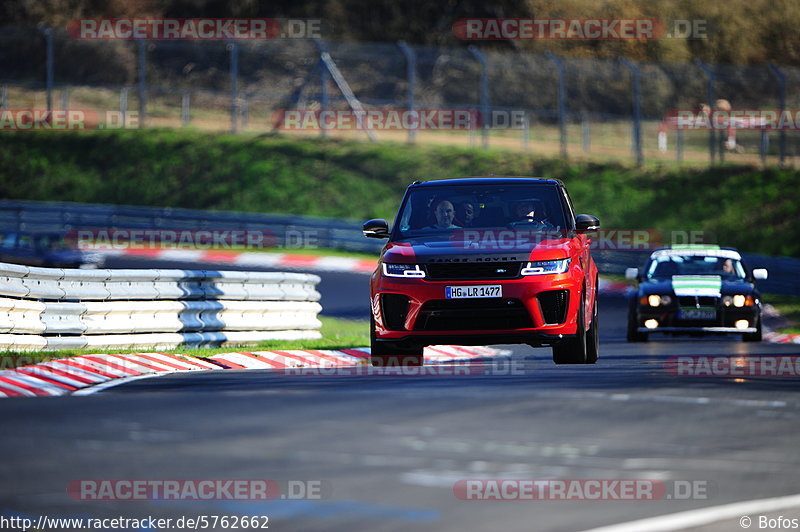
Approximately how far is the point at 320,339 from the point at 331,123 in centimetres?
2812

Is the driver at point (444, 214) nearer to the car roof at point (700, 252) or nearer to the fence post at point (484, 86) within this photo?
the car roof at point (700, 252)

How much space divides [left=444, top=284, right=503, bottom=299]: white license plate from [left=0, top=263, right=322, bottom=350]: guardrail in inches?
163

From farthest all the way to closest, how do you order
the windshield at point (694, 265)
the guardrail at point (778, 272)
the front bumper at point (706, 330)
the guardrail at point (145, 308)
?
the guardrail at point (778, 272), the windshield at point (694, 265), the front bumper at point (706, 330), the guardrail at point (145, 308)

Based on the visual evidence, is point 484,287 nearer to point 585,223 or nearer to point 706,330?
point 585,223

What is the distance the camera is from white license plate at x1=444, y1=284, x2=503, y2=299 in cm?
1276

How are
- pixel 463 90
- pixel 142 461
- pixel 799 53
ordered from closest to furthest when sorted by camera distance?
pixel 142 461 < pixel 463 90 < pixel 799 53

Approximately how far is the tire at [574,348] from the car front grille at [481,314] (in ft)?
2.10

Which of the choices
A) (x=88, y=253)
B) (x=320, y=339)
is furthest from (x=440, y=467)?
(x=88, y=253)

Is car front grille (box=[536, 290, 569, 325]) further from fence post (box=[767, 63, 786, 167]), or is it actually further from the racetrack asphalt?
fence post (box=[767, 63, 786, 167])

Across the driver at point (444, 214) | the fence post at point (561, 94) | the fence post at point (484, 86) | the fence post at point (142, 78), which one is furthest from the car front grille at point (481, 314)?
the fence post at point (142, 78)

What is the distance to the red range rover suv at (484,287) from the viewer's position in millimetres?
12766

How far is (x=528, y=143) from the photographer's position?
4503 cm

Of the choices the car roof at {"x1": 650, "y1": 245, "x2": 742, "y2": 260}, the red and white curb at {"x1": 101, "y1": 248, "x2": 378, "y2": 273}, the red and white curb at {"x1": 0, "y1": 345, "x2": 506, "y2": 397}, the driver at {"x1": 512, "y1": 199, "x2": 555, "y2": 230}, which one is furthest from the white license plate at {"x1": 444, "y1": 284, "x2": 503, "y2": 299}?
the red and white curb at {"x1": 101, "y1": 248, "x2": 378, "y2": 273}

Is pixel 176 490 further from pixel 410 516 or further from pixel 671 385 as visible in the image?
pixel 671 385
